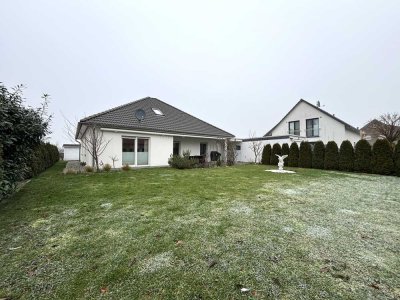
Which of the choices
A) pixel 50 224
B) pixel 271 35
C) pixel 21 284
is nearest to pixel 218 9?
pixel 271 35

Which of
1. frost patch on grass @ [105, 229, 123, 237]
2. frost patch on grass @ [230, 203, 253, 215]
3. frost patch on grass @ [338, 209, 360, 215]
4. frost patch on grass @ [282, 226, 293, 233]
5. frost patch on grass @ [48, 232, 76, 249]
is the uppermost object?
frost patch on grass @ [230, 203, 253, 215]

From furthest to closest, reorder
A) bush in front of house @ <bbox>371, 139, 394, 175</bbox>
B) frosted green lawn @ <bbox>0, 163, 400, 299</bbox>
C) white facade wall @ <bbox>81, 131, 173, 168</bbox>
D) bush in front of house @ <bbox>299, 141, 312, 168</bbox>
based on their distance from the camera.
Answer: bush in front of house @ <bbox>299, 141, 312, 168</bbox> < white facade wall @ <bbox>81, 131, 173, 168</bbox> < bush in front of house @ <bbox>371, 139, 394, 175</bbox> < frosted green lawn @ <bbox>0, 163, 400, 299</bbox>

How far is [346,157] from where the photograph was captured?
1397 cm

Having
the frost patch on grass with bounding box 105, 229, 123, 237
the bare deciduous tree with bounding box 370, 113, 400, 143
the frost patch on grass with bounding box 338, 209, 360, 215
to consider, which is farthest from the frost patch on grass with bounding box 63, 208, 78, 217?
the bare deciduous tree with bounding box 370, 113, 400, 143

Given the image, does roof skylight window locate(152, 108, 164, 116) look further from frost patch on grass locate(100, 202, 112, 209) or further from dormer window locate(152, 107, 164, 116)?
frost patch on grass locate(100, 202, 112, 209)

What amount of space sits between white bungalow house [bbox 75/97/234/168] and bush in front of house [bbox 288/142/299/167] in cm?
573

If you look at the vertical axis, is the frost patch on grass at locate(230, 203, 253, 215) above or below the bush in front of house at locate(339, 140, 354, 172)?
below

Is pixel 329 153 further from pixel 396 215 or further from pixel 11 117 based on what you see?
pixel 11 117

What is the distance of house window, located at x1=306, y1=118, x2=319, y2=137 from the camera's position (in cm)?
2414

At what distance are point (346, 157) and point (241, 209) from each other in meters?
12.7

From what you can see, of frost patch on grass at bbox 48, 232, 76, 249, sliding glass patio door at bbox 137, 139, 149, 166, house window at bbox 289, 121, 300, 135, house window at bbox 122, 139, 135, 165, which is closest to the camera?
frost patch on grass at bbox 48, 232, 76, 249

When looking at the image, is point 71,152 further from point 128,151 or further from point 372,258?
point 372,258

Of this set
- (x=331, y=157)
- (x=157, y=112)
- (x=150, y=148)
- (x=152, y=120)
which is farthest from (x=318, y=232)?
(x=157, y=112)

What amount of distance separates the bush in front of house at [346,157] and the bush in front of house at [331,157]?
31cm
